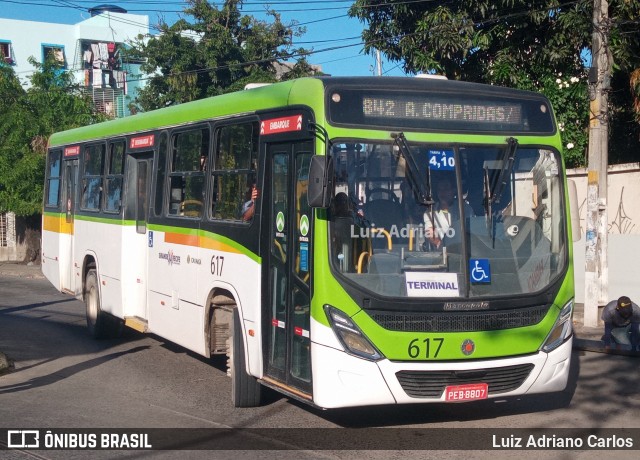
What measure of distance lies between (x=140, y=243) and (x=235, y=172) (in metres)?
3.39

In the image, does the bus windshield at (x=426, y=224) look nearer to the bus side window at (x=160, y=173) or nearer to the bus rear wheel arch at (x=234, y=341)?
the bus rear wheel arch at (x=234, y=341)

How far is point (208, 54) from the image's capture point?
3031 cm

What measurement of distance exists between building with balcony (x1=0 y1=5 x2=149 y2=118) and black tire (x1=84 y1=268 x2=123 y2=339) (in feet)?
101

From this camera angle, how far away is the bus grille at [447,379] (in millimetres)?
7266

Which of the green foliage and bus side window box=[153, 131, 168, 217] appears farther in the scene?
the green foliage

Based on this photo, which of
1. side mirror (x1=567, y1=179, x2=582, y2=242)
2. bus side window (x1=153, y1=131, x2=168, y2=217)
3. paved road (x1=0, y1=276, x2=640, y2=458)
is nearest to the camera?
side mirror (x1=567, y1=179, x2=582, y2=242)

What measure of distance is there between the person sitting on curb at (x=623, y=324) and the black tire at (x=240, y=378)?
598cm

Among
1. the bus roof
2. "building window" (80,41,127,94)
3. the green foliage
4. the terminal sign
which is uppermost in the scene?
"building window" (80,41,127,94)

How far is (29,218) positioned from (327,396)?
27.6 meters

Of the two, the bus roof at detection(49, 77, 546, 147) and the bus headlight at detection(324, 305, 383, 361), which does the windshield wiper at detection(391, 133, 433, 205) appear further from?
the bus headlight at detection(324, 305, 383, 361)

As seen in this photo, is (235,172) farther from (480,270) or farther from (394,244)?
(480,270)

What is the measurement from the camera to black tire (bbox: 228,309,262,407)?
29.2 feet

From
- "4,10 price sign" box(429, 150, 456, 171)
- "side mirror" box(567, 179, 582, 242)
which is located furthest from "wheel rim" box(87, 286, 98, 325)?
"side mirror" box(567, 179, 582, 242)

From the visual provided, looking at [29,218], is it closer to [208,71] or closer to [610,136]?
[208,71]
